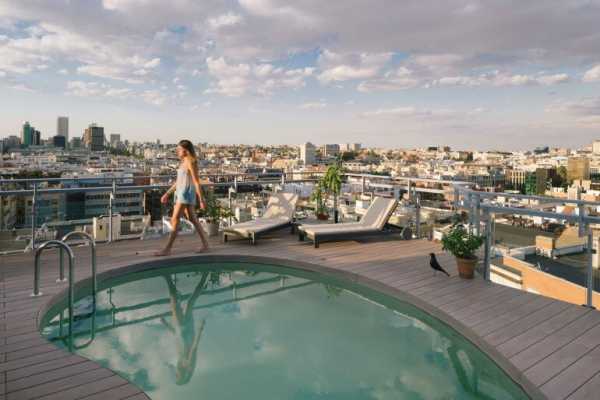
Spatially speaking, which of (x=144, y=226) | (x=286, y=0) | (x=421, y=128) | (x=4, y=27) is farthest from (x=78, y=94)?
(x=421, y=128)

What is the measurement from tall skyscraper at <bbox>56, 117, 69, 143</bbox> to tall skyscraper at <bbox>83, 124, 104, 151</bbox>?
10.9 ft

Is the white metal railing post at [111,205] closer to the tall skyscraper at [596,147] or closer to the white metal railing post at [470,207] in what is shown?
the white metal railing post at [470,207]

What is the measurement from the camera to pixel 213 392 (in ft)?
7.77

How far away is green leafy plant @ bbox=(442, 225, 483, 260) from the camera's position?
13.7 feet

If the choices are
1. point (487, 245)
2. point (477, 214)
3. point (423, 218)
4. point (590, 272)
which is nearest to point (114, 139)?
point (423, 218)

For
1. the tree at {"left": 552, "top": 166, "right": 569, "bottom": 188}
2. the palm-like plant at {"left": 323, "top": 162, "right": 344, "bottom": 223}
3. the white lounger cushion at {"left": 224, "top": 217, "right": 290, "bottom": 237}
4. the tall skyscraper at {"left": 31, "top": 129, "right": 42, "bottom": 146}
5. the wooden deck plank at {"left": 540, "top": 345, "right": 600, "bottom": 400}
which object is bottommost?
the wooden deck plank at {"left": 540, "top": 345, "right": 600, "bottom": 400}

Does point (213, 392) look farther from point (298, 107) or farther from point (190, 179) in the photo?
point (298, 107)

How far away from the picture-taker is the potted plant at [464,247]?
4195mm

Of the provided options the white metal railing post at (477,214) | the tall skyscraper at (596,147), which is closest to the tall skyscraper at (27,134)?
the white metal railing post at (477,214)

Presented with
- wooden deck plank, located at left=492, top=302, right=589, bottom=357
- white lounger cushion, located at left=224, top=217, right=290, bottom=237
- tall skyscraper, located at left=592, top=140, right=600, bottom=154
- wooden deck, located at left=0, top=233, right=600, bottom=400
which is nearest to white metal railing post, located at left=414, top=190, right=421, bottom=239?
wooden deck, located at left=0, top=233, right=600, bottom=400

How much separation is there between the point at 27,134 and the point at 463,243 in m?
76.7

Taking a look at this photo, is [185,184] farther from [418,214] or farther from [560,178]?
[560,178]

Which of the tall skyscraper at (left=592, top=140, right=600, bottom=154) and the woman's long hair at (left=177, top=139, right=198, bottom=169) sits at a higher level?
the tall skyscraper at (left=592, top=140, right=600, bottom=154)

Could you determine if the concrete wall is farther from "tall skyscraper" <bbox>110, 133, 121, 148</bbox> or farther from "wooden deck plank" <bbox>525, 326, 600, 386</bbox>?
"tall skyscraper" <bbox>110, 133, 121, 148</bbox>
